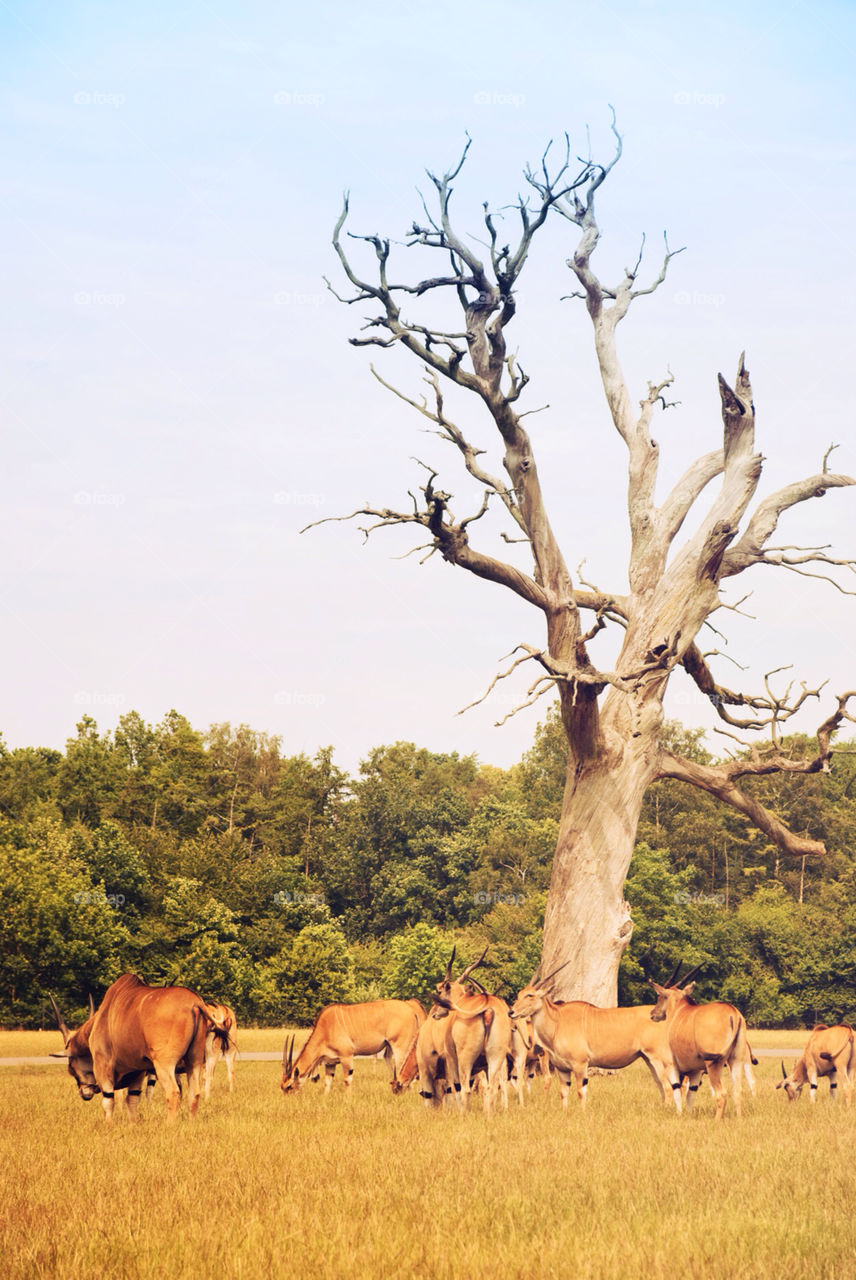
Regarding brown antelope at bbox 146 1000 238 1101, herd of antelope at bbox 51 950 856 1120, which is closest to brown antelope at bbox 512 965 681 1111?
herd of antelope at bbox 51 950 856 1120

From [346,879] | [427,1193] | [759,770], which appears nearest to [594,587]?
[759,770]

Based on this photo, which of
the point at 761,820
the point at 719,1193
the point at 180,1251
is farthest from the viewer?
the point at 761,820

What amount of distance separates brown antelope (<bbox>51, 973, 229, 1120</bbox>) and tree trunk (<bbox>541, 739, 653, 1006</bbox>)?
1001cm

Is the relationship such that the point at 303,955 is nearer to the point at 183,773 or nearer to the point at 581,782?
the point at 183,773

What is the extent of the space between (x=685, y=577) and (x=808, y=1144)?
1394 centimetres

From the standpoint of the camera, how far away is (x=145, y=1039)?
14.2m

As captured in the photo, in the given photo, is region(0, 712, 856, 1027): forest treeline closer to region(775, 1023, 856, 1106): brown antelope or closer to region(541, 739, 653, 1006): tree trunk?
region(541, 739, 653, 1006): tree trunk

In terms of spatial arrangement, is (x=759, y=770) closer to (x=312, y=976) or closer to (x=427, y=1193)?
(x=427, y=1193)

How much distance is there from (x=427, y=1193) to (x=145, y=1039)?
5281 mm

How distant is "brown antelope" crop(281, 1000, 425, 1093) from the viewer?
62.7 feet

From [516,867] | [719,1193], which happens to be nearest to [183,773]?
[516,867]

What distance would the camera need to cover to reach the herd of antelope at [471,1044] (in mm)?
14398

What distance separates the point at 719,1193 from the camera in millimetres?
10039

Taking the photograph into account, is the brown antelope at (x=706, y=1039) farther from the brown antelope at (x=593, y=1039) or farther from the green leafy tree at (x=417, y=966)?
the green leafy tree at (x=417, y=966)
